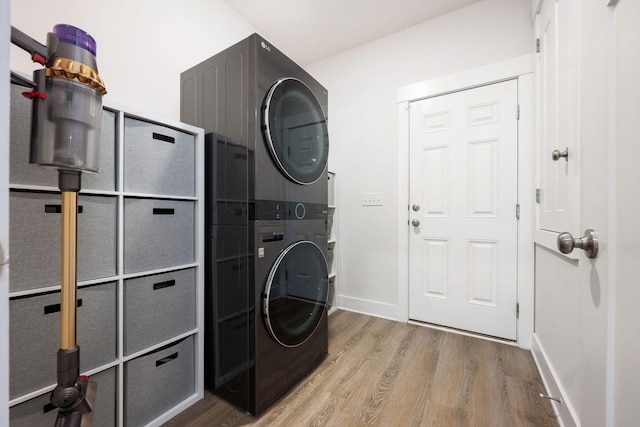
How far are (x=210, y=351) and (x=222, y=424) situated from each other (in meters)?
0.33

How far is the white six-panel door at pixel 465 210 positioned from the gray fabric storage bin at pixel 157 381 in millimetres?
1753

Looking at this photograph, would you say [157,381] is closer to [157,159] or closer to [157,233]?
[157,233]

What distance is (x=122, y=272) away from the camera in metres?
1.02

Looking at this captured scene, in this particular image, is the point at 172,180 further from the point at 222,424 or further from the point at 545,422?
the point at 545,422

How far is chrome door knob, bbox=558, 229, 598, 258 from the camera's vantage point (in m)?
0.64

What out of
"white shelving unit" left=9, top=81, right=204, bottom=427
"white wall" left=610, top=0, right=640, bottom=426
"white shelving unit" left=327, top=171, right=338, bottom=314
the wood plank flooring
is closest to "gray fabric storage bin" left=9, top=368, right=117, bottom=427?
"white shelving unit" left=9, top=81, right=204, bottom=427

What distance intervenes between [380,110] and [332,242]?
132 centimetres

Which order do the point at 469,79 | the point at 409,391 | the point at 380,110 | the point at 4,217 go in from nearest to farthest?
the point at 4,217
the point at 409,391
the point at 469,79
the point at 380,110

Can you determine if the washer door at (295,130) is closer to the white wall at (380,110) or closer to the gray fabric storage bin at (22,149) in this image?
the gray fabric storage bin at (22,149)

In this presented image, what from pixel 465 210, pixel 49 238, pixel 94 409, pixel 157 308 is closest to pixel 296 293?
pixel 157 308

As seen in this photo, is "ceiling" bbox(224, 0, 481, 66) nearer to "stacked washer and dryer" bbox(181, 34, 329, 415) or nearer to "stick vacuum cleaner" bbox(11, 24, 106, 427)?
"stacked washer and dryer" bbox(181, 34, 329, 415)

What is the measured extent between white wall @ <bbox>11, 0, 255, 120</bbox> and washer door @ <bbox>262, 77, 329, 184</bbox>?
866 millimetres

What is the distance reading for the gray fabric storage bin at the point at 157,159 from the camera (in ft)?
3.49

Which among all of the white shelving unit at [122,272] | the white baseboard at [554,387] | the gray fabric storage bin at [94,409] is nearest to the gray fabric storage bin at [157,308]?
the white shelving unit at [122,272]
